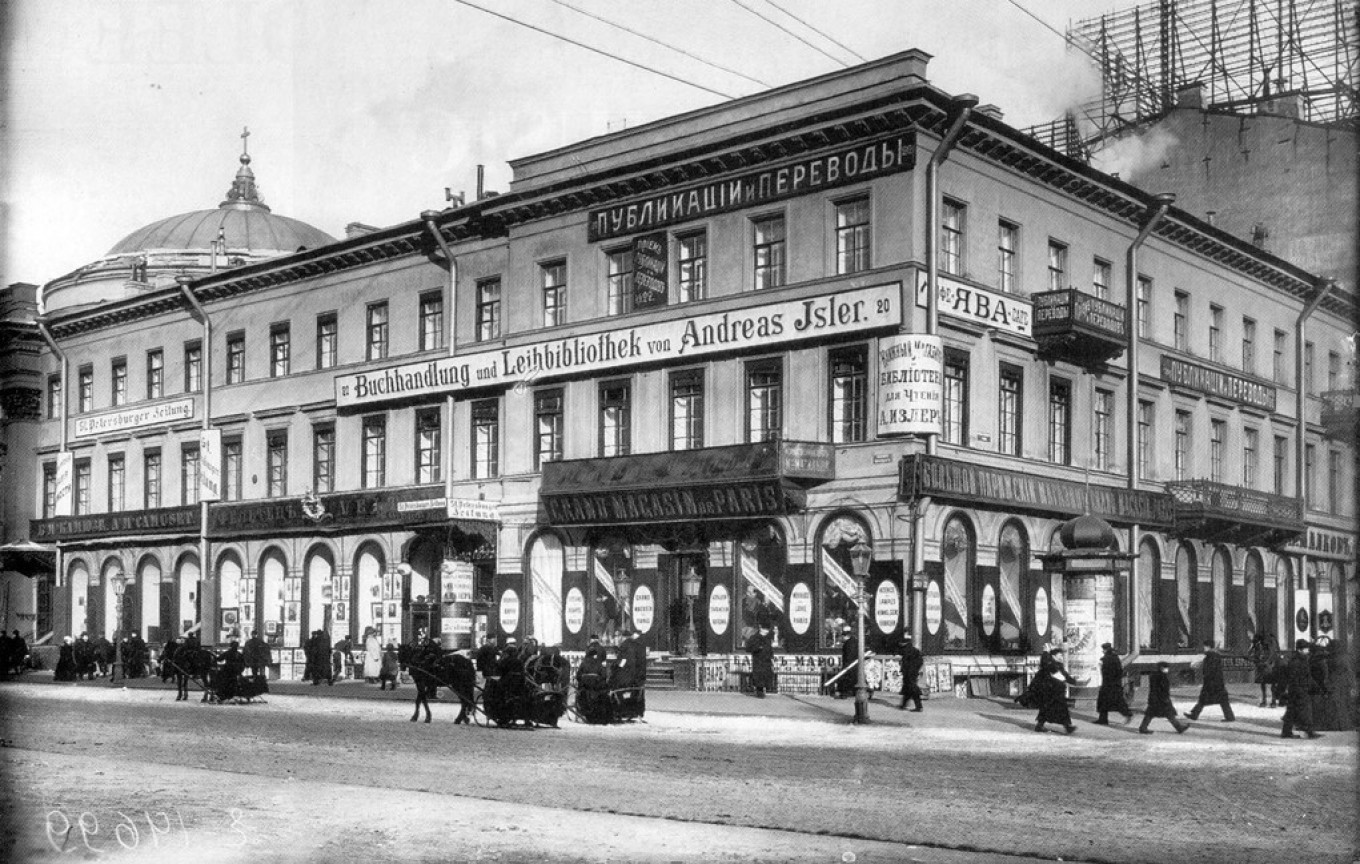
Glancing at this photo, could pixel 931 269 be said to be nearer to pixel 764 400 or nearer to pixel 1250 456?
pixel 764 400

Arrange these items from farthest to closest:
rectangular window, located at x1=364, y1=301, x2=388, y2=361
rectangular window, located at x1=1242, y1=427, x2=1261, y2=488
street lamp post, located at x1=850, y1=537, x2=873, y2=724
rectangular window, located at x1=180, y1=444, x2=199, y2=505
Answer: rectangular window, located at x1=180, y1=444, x2=199, y2=505, rectangular window, located at x1=364, y1=301, x2=388, y2=361, rectangular window, located at x1=1242, y1=427, x2=1261, y2=488, street lamp post, located at x1=850, y1=537, x2=873, y2=724

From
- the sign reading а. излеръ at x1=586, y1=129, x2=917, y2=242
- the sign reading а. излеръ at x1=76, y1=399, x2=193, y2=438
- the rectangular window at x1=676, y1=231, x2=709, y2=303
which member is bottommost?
the sign reading а. излеръ at x1=76, y1=399, x2=193, y2=438

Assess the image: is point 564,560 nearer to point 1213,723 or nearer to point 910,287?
point 910,287

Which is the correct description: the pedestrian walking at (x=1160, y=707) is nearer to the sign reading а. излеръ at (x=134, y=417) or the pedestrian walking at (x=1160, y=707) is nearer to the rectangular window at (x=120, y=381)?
the sign reading а. излеръ at (x=134, y=417)

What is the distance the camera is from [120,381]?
52.8 meters

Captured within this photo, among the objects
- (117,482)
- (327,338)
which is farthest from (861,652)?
(117,482)

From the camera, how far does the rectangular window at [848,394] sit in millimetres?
32594

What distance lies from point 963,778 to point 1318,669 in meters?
9.06

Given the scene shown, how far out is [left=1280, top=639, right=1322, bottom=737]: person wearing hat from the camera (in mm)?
22500

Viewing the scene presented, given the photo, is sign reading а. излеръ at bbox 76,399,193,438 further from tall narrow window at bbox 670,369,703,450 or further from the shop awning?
tall narrow window at bbox 670,369,703,450

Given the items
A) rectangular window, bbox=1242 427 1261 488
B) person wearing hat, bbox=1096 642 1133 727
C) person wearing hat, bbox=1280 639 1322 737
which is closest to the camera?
person wearing hat, bbox=1280 639 1322 737

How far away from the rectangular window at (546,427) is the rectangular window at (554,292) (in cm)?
191

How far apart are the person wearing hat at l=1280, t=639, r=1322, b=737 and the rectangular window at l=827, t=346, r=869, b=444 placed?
38.4 feet

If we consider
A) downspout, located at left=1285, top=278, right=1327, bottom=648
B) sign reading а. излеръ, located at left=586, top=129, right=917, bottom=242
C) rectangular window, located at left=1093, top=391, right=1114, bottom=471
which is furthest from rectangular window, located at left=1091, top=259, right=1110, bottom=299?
sign reading а. излеръ, located at left=586, top=129, right=917, bottom=242
